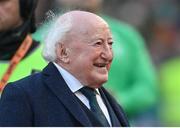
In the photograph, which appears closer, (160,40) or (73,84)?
(73,84)

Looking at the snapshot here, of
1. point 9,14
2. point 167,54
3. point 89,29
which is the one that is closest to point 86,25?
point 89,29

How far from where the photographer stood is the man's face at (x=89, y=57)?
16.2ft

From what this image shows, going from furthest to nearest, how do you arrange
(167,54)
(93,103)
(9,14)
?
(167,54) < (9,14) < (93,103)

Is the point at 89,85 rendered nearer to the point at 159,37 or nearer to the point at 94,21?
the point at 94,21

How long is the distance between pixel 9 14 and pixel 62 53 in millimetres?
1094

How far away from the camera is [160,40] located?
1498cm

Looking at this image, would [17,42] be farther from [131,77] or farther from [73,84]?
[131,77]

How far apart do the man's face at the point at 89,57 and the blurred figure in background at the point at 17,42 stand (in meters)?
1.02

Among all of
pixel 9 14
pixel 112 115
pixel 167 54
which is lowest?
pixel 112 115

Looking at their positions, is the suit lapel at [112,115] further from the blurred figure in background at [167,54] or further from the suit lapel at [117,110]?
the blurred figure in background at [167,54]

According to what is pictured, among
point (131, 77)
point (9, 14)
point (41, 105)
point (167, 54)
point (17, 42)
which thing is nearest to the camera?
point (41, 105)

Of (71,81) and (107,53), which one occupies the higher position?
(107,53)

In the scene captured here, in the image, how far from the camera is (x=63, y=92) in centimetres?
491

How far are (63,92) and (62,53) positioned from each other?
19 cm
